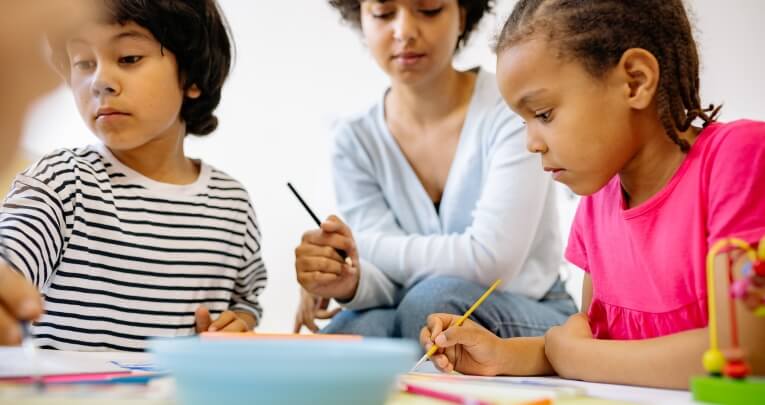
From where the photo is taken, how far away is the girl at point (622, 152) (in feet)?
2.73

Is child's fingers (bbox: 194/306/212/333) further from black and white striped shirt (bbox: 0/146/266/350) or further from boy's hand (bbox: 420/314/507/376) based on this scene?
boy's hand (bbox: 420/314/507/376)

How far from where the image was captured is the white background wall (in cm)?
215

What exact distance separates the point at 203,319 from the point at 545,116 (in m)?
0.60

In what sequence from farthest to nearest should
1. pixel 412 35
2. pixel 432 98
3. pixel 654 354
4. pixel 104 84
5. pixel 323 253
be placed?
1. pixel 432 98
2. pixel 412 35
3. pixel 323 253
4. pixel 104 84
5. pixel 654 354

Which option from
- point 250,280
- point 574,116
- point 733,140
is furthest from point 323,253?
point 733,140

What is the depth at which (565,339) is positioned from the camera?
2.95 ft

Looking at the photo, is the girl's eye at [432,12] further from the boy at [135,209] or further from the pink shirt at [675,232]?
the pink shirt at [675,232]

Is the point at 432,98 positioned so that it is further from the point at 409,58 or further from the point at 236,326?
the point at 236,326

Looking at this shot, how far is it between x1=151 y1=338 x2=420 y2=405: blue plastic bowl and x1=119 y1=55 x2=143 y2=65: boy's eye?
2.67 ft

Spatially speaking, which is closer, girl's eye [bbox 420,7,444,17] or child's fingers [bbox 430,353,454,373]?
child's fingers [bbox 430,353,454,373]

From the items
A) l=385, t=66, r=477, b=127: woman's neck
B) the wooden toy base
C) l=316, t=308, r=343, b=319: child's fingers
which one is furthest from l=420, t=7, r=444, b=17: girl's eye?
the wooden toy base

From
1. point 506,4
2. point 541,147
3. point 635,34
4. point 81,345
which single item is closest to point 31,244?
point 81,345

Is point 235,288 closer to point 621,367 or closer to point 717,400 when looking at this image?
point 621,367

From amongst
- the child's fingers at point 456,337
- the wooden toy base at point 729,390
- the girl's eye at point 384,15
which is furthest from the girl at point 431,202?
the wooden toy base at point 729,390
